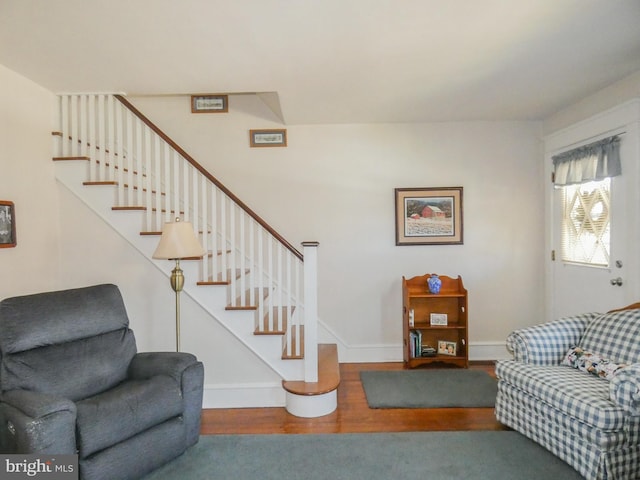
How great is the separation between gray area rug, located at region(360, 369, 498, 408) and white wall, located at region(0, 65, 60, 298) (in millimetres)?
2977

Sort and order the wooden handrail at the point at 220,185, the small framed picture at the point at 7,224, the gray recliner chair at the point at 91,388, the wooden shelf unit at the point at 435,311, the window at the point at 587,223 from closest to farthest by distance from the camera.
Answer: the gray recliner chair at the point at 91,388
the small framed picture at the point at 7,224
the wooden handrail at the point at 220,185
the window at the point at 587,223
the wooden shelf unit at the point at 435,311

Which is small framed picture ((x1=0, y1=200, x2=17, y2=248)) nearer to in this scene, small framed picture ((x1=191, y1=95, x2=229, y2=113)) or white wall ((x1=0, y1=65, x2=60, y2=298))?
white wall ((x1=0, y1=65, x2=60, y2=298))

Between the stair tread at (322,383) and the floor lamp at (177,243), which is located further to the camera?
the stair tread at (322,383)

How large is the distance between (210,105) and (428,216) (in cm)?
271

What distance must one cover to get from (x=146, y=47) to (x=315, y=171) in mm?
→ 2014

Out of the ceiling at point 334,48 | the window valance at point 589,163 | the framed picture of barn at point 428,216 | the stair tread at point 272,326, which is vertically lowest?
the stair tread at point 272,326

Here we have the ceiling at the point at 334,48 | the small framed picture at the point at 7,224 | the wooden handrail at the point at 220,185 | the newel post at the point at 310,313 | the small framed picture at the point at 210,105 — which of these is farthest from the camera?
the small framed picture at the point at 210,105

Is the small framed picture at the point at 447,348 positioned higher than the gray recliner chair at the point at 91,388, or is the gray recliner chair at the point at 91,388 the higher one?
the gray recliner chair at the point at 91,388

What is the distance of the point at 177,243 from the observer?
2.56 metres

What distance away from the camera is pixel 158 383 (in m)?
2.18

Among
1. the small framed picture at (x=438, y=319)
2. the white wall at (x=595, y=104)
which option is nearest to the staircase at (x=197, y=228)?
the small framed picture at (x=438, y=319)

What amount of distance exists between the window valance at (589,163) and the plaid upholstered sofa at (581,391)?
1.23 m

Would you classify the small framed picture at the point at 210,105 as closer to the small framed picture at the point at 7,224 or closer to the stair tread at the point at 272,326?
the small framed picture at the point at 7,224

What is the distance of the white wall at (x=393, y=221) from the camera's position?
13.1 ft
